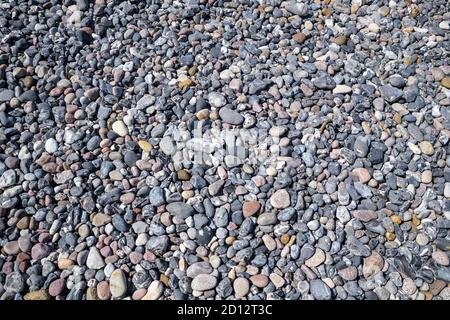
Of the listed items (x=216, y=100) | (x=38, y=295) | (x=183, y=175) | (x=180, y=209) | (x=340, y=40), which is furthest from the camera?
(x=340, y=40)

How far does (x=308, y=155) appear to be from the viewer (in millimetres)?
2787

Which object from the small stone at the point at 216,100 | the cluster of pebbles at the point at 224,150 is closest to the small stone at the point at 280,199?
the cluster of pebbles at the point at 224,150

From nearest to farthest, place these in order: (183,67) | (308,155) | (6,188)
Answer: (6,188) → (308,155) → (183,67)

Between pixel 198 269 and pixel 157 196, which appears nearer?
pixel 198 269

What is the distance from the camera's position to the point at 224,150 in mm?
2816

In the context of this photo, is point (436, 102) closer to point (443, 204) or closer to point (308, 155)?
point (443, 204)

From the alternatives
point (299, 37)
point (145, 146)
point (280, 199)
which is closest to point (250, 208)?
point (280, 199)

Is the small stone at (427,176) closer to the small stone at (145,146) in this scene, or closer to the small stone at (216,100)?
the small stone at (216,100)

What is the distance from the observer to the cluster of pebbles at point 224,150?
238 centimetres

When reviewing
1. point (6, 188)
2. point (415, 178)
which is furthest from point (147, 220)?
point (415, 178)

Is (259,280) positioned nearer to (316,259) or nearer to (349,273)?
(316,259)

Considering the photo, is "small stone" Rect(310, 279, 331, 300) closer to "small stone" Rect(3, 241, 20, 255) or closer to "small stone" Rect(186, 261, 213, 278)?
"small stone" Rect(186, 261, 213, 278)

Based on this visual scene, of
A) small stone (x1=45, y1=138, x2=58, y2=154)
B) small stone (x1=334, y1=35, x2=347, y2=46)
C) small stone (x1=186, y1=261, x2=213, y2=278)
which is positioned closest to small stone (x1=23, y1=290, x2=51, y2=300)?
small stone (x1=186, y1=261, x2=213, y2=278)

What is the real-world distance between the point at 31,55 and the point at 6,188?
1.11 metres
